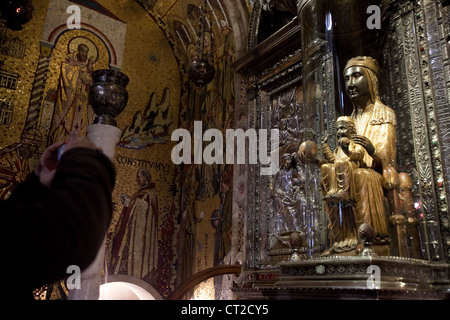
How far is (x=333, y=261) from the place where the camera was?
330 cm

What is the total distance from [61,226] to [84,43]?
8.37 meters

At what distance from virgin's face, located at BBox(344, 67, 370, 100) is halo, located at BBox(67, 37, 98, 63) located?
5.93m

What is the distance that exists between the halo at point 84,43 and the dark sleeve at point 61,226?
Answer: 8.04 metres

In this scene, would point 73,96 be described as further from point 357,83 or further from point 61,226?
point 61,226

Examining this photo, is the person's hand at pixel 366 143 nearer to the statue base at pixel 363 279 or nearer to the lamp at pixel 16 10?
the statue base at pixel 363 279

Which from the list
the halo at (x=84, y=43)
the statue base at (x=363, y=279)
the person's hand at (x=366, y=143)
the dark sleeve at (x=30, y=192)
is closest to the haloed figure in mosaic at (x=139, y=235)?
the halo at (x=84, y=43)

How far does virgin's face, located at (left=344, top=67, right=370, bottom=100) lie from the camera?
4333 mm

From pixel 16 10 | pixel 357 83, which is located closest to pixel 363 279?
pixel 357 83

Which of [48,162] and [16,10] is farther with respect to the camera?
[16,10]

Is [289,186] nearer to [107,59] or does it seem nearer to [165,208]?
[165,208]

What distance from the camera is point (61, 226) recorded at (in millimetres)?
Answer: 825

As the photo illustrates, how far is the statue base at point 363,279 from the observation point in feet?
9.73
